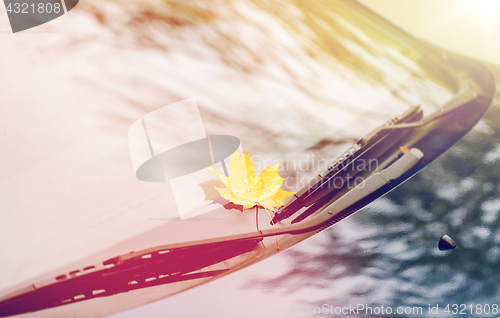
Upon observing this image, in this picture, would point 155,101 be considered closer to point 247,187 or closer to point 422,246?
point 247,187

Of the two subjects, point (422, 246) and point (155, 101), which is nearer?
point (155, 101)

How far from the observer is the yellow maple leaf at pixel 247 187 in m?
0.73

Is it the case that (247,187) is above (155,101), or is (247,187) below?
below

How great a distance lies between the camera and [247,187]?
732 mm

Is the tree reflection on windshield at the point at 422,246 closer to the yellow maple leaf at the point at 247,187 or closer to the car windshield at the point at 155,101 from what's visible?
the car windshield at the point at 155,101

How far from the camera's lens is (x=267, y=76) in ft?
2.45

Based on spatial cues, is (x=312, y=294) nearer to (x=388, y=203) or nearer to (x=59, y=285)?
(x=388, y=203)

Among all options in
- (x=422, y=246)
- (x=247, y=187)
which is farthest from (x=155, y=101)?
(x=422, y=246)

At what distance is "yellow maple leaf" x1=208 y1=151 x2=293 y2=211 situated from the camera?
2.38 ft

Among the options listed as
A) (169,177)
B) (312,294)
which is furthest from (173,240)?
(312,294)

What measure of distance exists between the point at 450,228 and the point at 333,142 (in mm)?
A: 415

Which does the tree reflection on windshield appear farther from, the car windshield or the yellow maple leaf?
the yellow maple leaf

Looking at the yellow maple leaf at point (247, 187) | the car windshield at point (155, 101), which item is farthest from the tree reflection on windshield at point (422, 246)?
the yellow maple leaf at point (247, 187)

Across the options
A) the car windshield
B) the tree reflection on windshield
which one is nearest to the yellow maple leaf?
the car windshield
